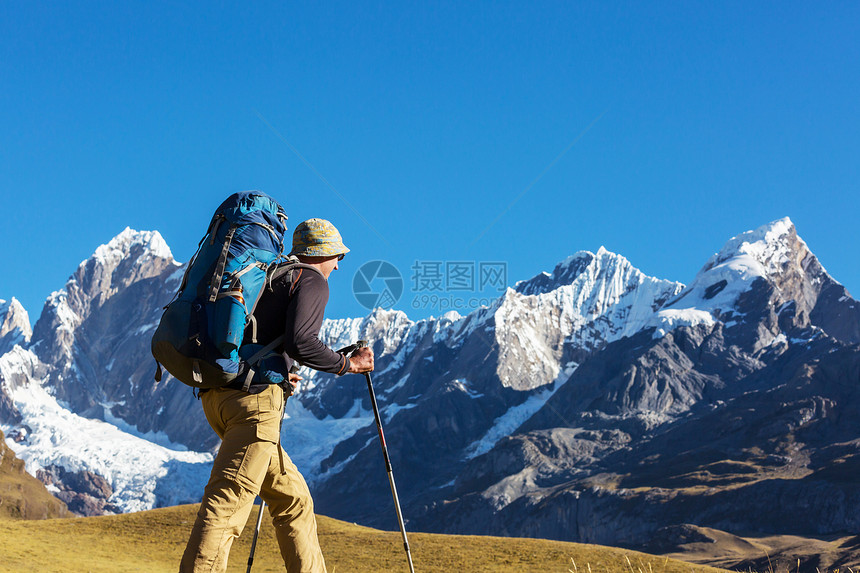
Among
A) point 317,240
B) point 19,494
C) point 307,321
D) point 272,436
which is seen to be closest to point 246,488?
point 272,436

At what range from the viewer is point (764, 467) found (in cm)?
19062

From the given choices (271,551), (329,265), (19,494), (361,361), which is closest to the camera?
(361,361)

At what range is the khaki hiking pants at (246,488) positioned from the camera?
6.67m

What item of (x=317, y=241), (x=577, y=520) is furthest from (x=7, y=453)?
(x=317, y=241)

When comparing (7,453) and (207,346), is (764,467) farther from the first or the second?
(207,346)

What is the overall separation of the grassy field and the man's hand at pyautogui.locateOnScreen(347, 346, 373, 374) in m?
10.3

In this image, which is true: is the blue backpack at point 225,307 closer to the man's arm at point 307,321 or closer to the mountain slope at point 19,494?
the man's arm at point 307,321

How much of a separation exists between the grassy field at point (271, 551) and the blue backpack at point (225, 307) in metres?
11.4

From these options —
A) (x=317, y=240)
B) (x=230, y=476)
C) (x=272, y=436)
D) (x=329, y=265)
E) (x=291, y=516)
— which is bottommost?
(x=291, y=516)

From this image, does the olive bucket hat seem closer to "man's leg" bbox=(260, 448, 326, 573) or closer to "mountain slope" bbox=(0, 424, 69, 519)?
"man's leg" bbox=(260, 448, 326, 573)

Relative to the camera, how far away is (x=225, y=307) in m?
6.65

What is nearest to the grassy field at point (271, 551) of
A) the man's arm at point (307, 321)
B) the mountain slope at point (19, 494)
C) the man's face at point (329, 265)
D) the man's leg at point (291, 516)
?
the man's leg at point (291, 516)

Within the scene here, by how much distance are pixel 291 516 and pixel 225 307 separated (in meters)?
2.05

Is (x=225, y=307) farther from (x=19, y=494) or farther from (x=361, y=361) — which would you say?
(x=19, y=494)
